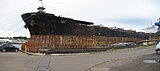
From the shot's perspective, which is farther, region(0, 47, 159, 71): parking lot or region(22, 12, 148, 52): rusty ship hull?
region(22, 12, 148, 52): rusty ship hull

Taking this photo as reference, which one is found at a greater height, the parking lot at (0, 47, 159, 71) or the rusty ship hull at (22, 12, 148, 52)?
the rusty ship hull at (22, 12, 148, 52)

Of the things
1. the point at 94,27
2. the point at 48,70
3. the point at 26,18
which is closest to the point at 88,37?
the point at 94,27

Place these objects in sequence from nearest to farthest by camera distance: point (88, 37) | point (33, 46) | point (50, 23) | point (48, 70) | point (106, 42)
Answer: point (48, 70)
point (33, 46)
point (50, 23)
point (88, 37)
point (106, 42)

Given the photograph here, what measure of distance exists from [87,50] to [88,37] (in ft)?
22.8

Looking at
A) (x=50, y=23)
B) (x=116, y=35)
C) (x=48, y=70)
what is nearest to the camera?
(x=48, y=70)

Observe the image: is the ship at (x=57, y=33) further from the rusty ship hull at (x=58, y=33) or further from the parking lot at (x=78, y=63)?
the parking lot at (x=78, y=63)

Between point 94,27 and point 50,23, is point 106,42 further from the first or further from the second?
point 50,23

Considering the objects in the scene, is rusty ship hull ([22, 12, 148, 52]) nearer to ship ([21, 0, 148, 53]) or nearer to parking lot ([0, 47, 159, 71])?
ship ([21, 0, 148, 53])

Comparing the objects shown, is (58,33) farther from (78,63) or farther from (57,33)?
(78,63)

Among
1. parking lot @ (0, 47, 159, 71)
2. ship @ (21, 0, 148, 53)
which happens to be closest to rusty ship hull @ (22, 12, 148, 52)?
ship @ (21, 0, 148, 53)

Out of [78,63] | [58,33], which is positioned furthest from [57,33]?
[78,63]

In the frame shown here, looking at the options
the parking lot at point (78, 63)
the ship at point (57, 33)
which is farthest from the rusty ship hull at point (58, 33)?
the parking lot at point (78, 63)

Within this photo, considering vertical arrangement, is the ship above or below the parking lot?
above

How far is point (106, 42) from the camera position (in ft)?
129
